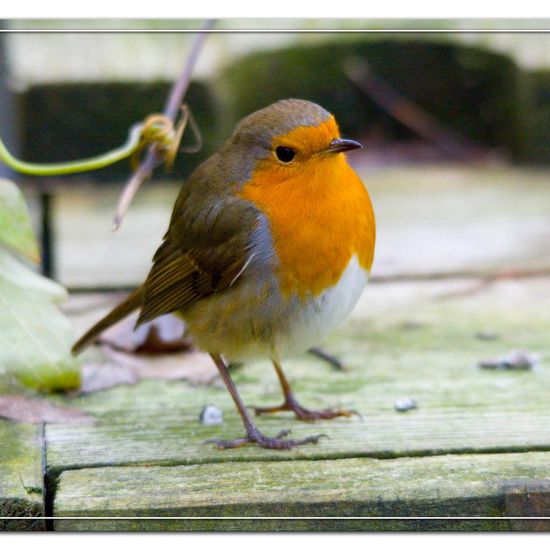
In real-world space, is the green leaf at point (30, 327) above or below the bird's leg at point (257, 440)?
above

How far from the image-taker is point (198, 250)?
2.86 m

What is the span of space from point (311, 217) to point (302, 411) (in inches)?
21.9

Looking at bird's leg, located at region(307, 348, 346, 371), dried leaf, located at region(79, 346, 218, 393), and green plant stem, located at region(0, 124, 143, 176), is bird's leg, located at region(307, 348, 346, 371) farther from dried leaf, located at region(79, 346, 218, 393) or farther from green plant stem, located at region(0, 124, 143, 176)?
green plant stem, located at region(0, 124, 143, 176)

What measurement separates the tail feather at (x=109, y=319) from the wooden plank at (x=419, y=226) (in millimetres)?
712

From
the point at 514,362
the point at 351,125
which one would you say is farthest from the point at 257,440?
the point at 351,125

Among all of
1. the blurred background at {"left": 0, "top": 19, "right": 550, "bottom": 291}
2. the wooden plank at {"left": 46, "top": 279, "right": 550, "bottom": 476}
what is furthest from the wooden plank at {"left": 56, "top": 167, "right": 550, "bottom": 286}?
the wooden plank at {"left": 46, "top": 279, "right": 550, "bottom": 476}

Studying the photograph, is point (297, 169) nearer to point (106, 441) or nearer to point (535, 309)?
point (106, 441)

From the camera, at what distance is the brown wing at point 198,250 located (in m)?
2.73

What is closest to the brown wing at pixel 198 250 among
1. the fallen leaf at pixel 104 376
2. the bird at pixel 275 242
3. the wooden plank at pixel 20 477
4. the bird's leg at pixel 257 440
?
the bird at pixel 275 242

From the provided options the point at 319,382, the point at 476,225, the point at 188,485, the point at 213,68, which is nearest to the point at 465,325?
the point at 319,382

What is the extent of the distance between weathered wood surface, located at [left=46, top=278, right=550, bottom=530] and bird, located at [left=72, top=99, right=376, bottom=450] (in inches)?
5.5

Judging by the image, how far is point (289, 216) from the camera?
8.75 feet

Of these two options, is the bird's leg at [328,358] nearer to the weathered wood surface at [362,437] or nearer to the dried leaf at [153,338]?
the weathered wood surface at [362,437]

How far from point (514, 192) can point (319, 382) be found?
6.23 feet
